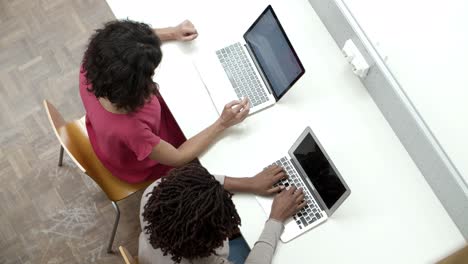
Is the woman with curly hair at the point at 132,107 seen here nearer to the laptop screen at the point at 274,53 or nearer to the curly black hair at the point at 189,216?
the laptop screen at the point at 274,53

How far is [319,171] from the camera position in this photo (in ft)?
4.61

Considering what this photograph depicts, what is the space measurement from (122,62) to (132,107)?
0.46ft

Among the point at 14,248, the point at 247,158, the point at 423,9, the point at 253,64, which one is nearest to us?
the point at 423,9

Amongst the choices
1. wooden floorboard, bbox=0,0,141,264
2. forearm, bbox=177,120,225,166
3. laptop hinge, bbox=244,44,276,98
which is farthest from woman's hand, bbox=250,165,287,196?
wooden floorboard, bbox=0,0,141,264

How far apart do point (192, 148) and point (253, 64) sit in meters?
0.36

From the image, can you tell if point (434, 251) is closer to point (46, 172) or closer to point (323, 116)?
point (323, 116)

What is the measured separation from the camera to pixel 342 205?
146cm

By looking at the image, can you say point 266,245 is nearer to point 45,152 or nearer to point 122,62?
point 122,62

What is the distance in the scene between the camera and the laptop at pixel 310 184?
138cm

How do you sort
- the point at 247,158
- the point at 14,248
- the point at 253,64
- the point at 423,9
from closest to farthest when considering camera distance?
the point at 423,9
the point at 247,158
the point at 253,64
the point at 14,248

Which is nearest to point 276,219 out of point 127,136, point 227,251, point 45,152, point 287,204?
point 287,204

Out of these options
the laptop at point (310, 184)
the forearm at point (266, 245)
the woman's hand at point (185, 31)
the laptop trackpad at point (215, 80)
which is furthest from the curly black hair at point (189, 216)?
the woman's hand at point (185, 31)

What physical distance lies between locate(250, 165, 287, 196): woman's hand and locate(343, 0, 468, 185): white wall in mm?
460

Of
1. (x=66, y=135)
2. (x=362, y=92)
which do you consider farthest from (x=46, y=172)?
(x=362, y=92)
